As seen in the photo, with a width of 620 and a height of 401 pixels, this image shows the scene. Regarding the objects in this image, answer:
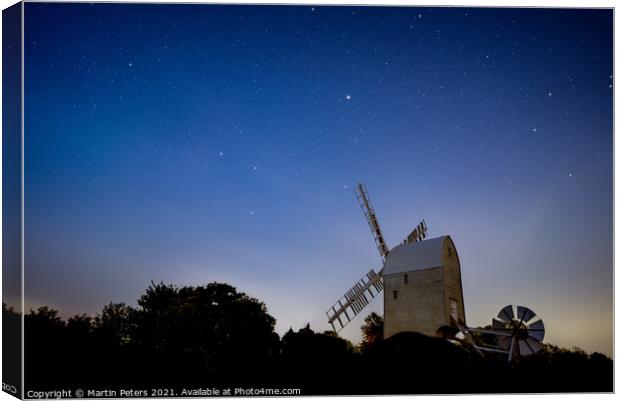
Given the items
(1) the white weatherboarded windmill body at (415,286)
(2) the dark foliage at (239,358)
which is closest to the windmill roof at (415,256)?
(1) the white weatherboarded windmill body at (415,286)

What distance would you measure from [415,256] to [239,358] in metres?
5.21

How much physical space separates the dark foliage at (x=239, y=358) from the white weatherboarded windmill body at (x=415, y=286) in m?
0.73

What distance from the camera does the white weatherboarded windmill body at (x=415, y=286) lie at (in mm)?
16422

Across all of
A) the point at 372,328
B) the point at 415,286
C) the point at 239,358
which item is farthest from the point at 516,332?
the point at 239,358

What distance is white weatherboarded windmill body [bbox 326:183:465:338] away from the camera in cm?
1642

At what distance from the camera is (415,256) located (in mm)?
17312

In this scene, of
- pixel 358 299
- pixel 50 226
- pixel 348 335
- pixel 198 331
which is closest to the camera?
pixel 50 226

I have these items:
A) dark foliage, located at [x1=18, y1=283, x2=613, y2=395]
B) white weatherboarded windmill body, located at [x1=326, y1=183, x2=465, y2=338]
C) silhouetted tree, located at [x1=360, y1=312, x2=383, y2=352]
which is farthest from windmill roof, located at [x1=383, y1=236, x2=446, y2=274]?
dark foliage, located at [x1=18, y1=283, x2=613, y2=395]

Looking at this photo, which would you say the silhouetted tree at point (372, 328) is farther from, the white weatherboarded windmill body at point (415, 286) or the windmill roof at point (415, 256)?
the windmill roof at point (415, 256)

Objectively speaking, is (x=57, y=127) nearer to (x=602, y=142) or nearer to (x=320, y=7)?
(x=320, y=7)

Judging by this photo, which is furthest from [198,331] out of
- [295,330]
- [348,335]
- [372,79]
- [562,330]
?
[562,330]

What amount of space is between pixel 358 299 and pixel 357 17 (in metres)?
7.22

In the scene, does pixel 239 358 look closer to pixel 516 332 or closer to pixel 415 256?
pixel 415 256

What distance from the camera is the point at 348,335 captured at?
16.7 metres
